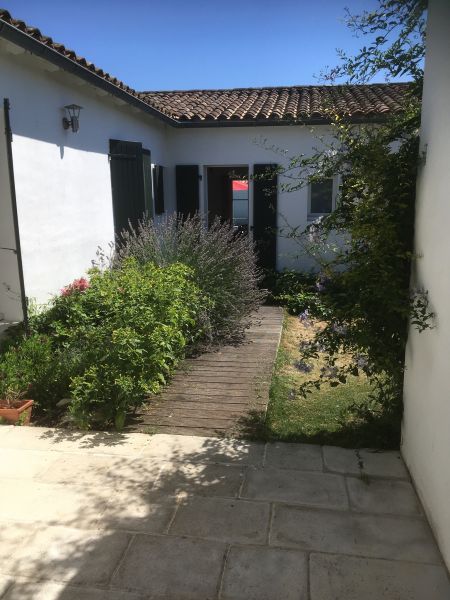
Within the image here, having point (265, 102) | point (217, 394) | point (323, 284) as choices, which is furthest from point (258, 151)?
point (323, 284)

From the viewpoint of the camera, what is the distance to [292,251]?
385 inches

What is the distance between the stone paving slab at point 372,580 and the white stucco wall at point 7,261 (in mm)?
4259

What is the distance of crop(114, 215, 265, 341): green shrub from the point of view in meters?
6.24

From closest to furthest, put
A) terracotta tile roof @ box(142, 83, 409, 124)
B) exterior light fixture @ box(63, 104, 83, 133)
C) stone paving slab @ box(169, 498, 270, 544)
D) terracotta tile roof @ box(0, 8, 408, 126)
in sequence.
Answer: stone paving slab @ box(169, 498, 270, 544) < exterior light fixture @ box(63, 104, 83, 133) < terracotta tile roof @ box(0, 8, 408, 126) < terracotta tile roof @ box(142, 83, 409, 124)

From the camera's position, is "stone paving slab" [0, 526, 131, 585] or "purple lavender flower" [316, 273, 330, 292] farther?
"purple lavender flower" [316, 273, 330, 292]

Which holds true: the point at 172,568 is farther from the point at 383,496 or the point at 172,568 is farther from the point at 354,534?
the point at 383,496

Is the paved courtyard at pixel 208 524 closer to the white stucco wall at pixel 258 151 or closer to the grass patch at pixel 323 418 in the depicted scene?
the grass patch at pixel 323 418

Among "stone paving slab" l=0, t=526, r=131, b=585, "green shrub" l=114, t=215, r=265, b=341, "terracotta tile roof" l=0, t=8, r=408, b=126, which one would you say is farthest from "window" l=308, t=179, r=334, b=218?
"stone paving slab" l=0, t=526, r=131, b=585

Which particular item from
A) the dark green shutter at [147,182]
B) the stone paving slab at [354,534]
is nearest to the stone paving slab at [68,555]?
the stone paving slab at [354,534]

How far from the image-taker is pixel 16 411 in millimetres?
3951

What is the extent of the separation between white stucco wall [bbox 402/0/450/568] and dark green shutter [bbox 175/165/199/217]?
24.2ft

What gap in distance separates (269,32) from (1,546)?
9.87ft

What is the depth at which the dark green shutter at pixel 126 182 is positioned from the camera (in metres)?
7.42

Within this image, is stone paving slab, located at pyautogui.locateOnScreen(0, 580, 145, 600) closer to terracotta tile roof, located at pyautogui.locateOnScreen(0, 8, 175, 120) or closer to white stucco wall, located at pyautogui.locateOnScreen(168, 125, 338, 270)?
A: terracotta tile roof, located at pyautogui.locateOnScreen(0, 8, 175, 120)
